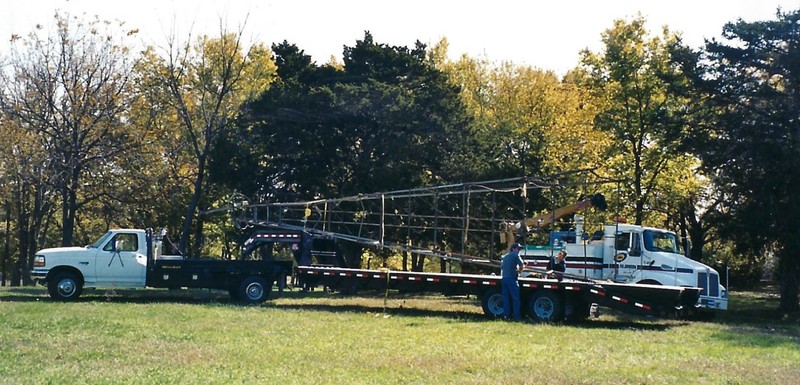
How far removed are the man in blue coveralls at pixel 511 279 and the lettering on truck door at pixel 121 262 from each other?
10643mm

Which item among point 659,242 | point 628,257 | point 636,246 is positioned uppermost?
point 659,242

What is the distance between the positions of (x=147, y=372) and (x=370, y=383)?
9.72ft

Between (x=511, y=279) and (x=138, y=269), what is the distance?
11.0m

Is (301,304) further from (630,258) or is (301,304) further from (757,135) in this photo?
(757,135)

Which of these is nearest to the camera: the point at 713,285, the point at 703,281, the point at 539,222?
the point at 703,281

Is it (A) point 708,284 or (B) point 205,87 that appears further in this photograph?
(B) point 205,87

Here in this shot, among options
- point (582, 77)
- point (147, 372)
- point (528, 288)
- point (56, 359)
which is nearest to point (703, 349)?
point (528, 288)

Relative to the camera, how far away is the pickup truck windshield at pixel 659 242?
24672 millimetres

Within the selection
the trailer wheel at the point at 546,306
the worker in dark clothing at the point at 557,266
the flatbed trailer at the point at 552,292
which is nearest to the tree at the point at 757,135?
the flatbed trailer at the point at 552,292

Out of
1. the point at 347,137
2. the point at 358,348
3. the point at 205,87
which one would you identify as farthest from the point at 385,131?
the point at 358,348

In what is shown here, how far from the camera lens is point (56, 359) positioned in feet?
40.2

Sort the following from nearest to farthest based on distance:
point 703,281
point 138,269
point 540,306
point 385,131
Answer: point 540,306 < point 703,281 < point 138,269 < point 385,131

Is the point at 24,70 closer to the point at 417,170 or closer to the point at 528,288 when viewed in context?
the point at 417,170

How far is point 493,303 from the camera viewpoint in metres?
22.0
